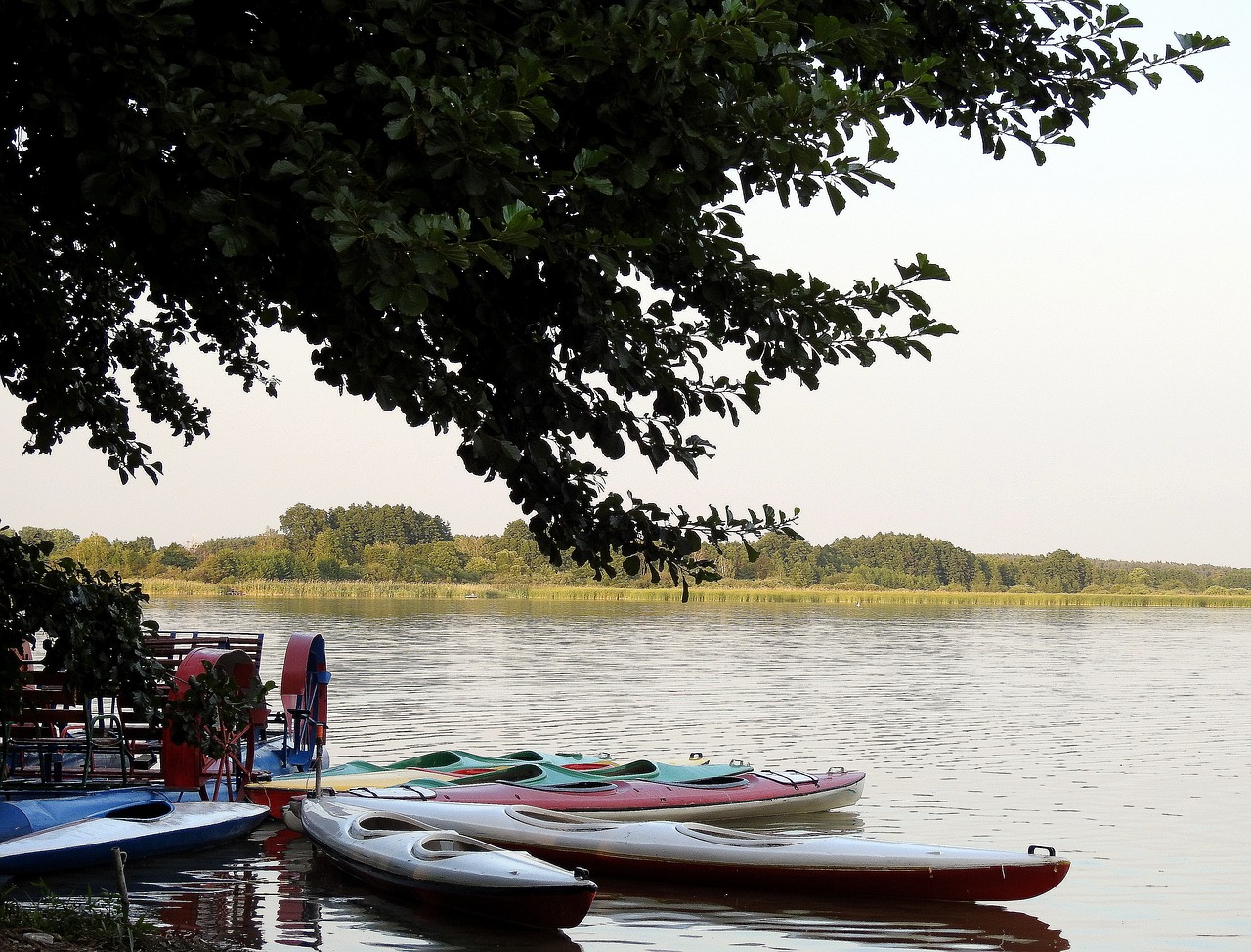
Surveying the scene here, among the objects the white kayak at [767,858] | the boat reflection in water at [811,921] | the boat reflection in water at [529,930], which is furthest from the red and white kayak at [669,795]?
the boat reflection in water at [811,921]

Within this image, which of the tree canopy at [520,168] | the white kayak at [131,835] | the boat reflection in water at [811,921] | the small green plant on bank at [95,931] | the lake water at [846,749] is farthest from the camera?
the white kayak at [131,835]

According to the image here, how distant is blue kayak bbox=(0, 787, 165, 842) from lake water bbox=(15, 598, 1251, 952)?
0.61 meters

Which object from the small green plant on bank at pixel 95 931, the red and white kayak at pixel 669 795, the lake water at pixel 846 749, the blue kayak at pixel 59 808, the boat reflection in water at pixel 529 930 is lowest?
the lake water at pixel 846 749

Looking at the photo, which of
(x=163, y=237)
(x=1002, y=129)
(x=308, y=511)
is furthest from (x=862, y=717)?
(x=308, y=511)

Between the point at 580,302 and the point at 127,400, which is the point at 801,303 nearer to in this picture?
the point at 580,302

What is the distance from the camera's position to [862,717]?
27500 millimetres

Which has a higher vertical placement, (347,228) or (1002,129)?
(1002,129)

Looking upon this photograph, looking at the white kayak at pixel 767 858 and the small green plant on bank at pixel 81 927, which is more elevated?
the small green plant on bank at pixel 81 927

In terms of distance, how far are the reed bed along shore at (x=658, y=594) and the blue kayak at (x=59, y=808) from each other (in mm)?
74924

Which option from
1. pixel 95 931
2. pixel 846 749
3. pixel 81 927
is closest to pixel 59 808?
pixel 81 927

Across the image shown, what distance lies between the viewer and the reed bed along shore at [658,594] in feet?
307

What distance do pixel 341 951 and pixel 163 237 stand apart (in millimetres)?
6169

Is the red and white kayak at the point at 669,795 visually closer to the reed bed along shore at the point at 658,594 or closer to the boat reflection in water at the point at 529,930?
the boat reflection in water at the point at 529,930

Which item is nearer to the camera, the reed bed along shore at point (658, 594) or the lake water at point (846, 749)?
the lake water at point (846, 749)
